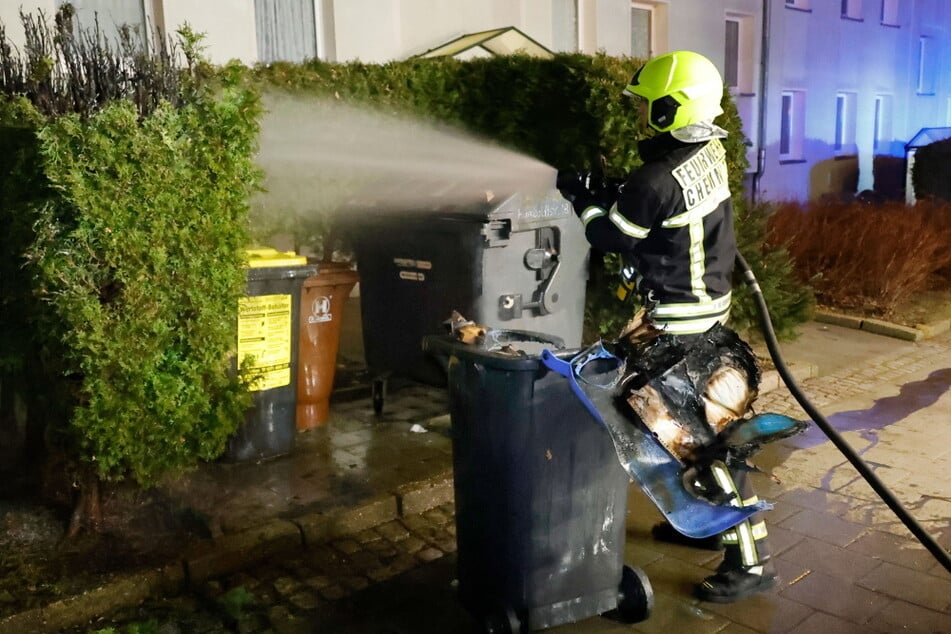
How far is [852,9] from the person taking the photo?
19.5 m

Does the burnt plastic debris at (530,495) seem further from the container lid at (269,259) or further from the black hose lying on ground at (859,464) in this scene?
the container lid at (269,259)

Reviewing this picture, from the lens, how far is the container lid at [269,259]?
190 inches

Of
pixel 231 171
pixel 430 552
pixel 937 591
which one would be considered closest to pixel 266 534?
pixel 430 552

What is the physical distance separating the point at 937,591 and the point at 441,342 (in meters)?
2.38

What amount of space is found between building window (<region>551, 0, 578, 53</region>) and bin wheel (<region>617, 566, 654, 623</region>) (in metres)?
9.49

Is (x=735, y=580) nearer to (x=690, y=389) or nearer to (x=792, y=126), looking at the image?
(x=690, y=389)

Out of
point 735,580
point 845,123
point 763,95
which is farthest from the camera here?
point 845,123

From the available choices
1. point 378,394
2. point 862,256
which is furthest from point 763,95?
point 378,394

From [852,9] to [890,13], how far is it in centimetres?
223

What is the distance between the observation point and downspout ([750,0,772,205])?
16.3m

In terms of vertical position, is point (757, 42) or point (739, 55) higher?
point (757, 42)

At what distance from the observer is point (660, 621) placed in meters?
3.49

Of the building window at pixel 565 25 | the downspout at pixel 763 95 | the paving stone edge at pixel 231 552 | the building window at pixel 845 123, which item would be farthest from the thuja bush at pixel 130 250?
the building window at pixel 845 123

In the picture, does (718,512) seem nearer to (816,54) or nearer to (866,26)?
(816,54)
